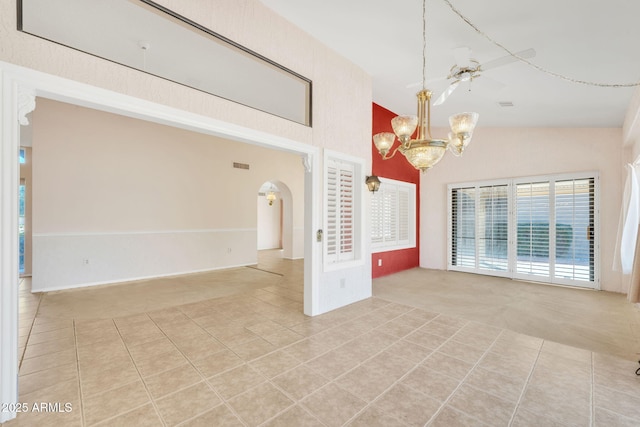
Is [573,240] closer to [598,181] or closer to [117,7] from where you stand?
[598,181]

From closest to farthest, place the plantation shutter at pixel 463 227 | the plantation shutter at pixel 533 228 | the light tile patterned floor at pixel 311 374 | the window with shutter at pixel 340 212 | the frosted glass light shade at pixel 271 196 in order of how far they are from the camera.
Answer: the light tile patterned floor at pixel 311 374
the window with shutter at pixel 340 212
the plantation shutter at pixel 533 228
the plantation shutter at pixel 463 227
the frosted glass light shade at pixel 271 196

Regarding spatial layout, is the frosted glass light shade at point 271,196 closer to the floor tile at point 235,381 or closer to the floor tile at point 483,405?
the floor tile at point 235,381

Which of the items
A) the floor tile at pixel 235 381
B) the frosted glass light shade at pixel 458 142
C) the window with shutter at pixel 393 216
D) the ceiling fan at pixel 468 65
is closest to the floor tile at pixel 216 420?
the floor tile at pixel 235 381

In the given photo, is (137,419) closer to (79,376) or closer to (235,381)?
(235,381)

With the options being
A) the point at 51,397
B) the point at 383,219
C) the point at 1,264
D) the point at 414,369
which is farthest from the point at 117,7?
the point at 383,219

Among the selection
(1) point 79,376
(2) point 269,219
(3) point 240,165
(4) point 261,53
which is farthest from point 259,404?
(2) point 269,219

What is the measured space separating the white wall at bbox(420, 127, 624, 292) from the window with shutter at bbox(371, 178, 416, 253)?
49cm

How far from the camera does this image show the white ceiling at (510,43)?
7.57 feet

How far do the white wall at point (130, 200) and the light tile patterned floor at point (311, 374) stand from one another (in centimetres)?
201

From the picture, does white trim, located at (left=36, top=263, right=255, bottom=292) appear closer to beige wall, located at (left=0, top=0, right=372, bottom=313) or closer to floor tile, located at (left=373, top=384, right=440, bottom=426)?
beige wall, located at (left=0, top=0, right=372, bottom=313)

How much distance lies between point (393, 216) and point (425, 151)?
163 inches

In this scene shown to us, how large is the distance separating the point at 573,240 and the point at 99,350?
7.42 meters

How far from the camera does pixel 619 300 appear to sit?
4359 millimetres

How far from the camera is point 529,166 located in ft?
18.6
